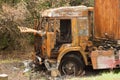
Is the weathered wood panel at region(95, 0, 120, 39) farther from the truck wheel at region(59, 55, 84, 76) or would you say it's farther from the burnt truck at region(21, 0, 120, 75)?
the truck wheel at region(59, 55, 84, 76)

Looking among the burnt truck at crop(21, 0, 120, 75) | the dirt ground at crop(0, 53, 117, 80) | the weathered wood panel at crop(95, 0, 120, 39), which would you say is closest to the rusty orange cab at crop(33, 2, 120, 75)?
the burnt truck at crop(21, 0, 120, 75)

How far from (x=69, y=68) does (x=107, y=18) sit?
2.73 metres

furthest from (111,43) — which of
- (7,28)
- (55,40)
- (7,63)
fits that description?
(7,28)

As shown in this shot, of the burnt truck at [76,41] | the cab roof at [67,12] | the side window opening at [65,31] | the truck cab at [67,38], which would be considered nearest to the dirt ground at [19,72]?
the burnt truck at [76,41]

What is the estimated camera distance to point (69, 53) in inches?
617

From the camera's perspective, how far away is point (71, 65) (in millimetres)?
15602

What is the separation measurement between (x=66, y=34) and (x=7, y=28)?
6.06m

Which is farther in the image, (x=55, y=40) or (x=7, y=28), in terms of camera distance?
(x=7, y=28)

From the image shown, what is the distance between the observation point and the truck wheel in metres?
15.6

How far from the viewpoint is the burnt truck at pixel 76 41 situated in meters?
15.4

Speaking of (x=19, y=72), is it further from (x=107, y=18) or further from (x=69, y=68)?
(x=107, y=18)

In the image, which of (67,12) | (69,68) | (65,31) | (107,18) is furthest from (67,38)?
(107,18)

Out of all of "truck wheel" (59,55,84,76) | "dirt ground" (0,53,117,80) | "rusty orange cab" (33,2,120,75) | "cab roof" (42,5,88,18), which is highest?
"cab roof" (42,5,88,18)

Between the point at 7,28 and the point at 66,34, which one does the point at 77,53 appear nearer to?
the point at 66,34
